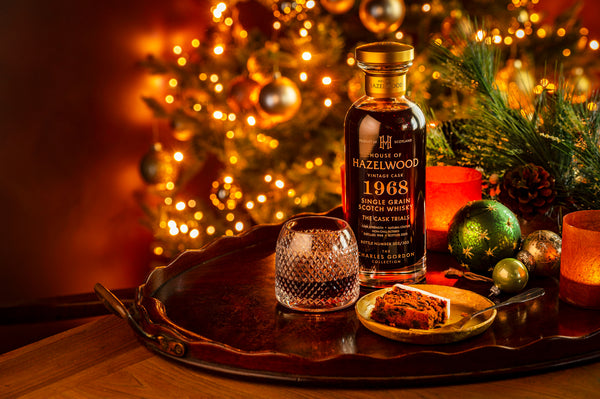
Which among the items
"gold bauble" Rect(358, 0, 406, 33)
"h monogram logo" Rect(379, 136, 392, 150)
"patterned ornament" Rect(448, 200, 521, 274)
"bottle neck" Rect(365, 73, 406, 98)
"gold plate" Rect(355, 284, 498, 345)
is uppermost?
"gold bauble" Rect(358, 0, 406, 33)

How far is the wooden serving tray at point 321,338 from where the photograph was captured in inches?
28.5

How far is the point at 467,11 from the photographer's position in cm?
235

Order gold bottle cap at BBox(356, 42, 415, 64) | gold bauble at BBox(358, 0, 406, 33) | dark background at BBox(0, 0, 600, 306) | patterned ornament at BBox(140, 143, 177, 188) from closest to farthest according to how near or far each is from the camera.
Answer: gold bottle cap at BBox(356, 42, 415, 64), dark background at BBox(0, 0, 600, 306), gold bauble at BBox(358, 0, 406, 33), patterned ornament at BBox(140, 143, 177, 188)

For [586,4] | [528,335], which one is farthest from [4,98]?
[586,4]

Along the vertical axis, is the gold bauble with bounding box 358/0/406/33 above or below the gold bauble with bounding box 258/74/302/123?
above

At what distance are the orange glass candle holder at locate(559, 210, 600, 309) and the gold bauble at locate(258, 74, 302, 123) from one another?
3.60ft

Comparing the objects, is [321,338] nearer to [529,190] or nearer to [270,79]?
[529,190]

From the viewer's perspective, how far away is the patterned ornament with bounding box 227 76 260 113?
2.01 metres

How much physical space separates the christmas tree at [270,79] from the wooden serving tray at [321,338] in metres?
1.15

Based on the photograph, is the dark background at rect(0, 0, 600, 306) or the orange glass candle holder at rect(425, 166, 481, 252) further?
the dark background at rect(0, 0, 600, 306)

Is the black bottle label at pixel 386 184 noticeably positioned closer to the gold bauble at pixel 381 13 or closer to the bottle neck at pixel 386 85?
the bottle neck at pixel 386 85

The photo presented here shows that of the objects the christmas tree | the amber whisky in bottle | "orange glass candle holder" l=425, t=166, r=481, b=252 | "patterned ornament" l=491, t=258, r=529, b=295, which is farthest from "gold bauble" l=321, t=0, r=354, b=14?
"patterned ornament" l=491, t=258, r=529, b=295

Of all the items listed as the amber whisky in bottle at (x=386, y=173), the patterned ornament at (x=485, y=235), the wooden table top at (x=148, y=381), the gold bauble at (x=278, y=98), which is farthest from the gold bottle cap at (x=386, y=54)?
the gold bauble at (x=278, y=98)

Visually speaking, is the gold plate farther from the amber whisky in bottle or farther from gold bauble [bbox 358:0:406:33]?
gold bauble [bbox 358:0:406:33]
